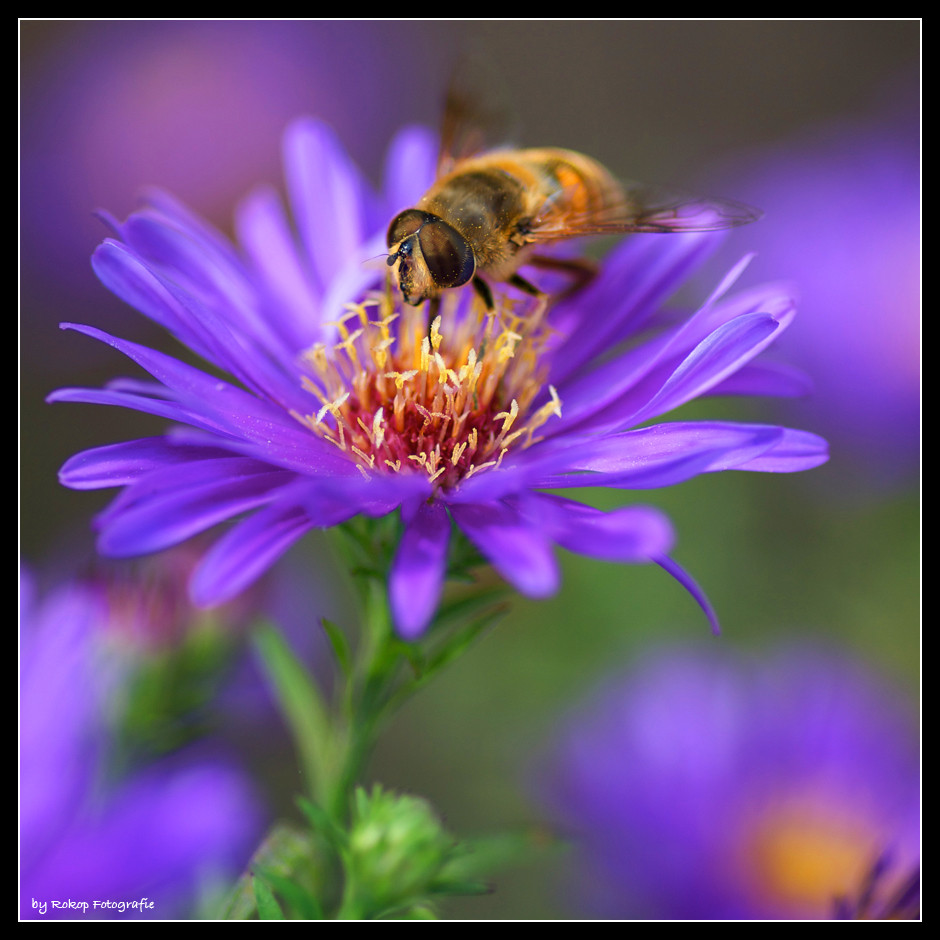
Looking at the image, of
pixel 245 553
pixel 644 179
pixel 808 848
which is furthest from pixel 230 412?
pixel 644 179

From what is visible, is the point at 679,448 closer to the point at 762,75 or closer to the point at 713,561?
the point at 713,561

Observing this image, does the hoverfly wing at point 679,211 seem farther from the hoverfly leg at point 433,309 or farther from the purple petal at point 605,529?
the purple petal at point 605,529

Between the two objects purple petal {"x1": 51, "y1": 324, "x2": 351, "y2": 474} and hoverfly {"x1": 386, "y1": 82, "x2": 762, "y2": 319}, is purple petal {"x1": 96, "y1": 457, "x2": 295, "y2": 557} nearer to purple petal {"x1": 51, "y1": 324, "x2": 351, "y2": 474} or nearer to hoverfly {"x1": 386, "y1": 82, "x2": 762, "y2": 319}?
purple petal {"x1": 51, "y1": 324, "x2": 351, "y2": 474}

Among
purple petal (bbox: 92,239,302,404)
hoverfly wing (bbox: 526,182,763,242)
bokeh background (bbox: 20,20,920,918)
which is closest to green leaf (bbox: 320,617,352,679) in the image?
purple petal (bbox: 92,239,302,404)

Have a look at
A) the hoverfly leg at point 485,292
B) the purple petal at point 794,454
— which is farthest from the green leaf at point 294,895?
the hoverfly leg at point 485,292

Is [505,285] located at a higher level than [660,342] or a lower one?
higher
